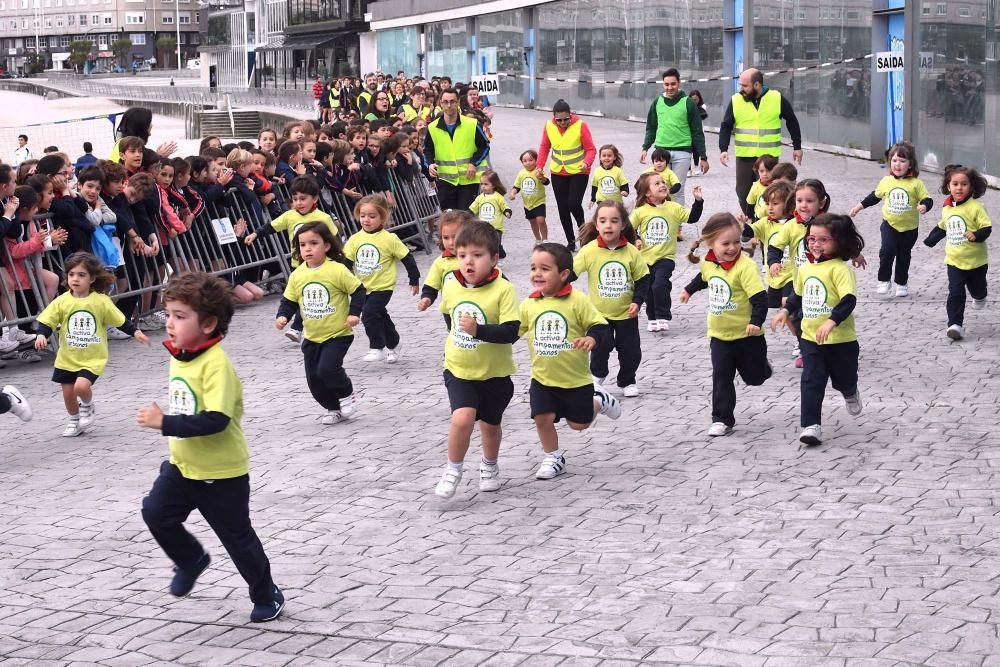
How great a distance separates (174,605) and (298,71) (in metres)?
86.7

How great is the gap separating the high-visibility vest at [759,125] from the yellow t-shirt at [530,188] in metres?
2.40

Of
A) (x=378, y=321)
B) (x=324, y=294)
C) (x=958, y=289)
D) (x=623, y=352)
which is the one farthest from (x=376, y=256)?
(x=958, y=289)

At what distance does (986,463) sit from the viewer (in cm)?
785

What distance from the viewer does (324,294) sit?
32.1ft

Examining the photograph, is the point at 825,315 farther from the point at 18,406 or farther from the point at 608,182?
the point at 608,182

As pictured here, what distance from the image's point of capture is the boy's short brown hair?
5.80m

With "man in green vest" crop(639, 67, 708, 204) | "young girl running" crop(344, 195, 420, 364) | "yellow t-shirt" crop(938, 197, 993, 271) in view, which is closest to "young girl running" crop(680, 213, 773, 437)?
"young girl running" crop(344, 195, 420, 364)

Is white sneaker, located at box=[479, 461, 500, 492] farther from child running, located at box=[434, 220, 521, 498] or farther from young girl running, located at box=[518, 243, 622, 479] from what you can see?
young girl running, located at box=[518, 243, 622, 479]

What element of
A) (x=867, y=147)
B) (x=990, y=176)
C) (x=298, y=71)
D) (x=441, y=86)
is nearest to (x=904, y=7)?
(x=867, y=147)

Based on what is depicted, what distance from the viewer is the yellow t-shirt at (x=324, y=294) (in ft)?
32.1

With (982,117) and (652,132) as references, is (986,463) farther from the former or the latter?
(982,117)

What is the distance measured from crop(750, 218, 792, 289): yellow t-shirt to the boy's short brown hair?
5218 millimetres

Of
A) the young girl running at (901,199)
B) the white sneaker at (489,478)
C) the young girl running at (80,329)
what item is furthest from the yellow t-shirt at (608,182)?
the white sneaker at (489,478)

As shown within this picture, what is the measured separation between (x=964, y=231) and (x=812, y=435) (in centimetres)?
385
